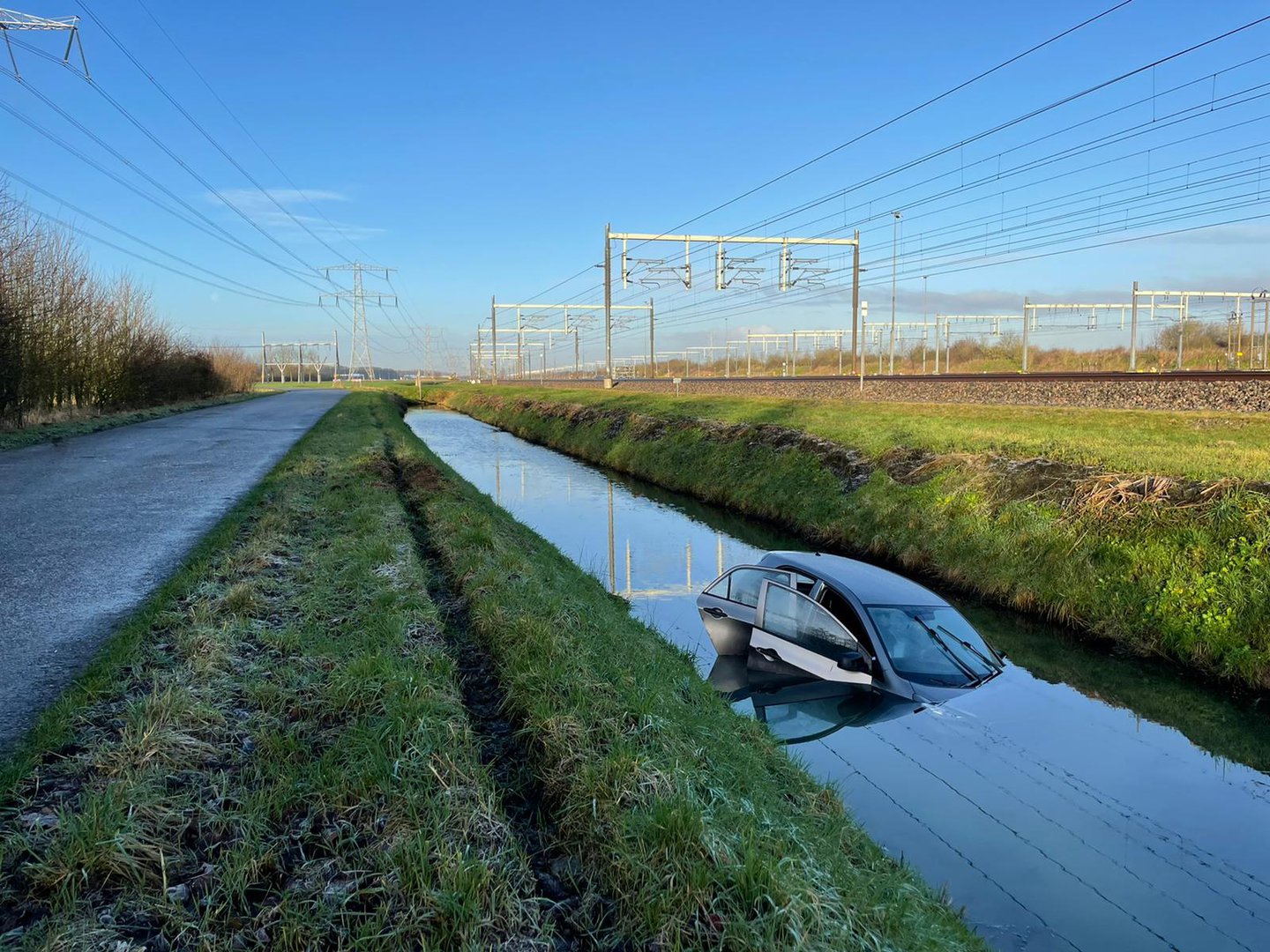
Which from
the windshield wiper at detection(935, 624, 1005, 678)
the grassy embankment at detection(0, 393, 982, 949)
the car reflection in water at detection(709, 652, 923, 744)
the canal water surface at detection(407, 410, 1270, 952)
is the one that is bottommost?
the canal water surface at detection(407, 410, 1270, 952)

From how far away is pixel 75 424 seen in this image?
1156 inches

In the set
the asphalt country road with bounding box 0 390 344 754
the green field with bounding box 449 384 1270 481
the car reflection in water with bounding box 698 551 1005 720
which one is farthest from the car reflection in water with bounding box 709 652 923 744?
the green field with bounding box 449 384 1270 481

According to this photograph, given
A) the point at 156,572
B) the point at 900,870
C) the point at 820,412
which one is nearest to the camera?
Result: the point at 900,870

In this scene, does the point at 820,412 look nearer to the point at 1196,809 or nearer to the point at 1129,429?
the point at 1129,429

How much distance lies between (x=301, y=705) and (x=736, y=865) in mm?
2929

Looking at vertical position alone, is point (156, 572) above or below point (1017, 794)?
above

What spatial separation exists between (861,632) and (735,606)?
6.50 feet

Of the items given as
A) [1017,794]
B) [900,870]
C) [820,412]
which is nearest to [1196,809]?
[1017,794]

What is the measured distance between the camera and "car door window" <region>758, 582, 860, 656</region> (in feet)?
28.2

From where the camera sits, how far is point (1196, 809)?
6.53 m

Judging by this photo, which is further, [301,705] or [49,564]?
[49,564]

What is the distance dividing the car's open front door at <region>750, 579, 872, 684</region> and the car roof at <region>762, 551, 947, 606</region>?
1.04 feet

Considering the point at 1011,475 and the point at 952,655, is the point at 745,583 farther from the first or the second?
the point at 1011,475

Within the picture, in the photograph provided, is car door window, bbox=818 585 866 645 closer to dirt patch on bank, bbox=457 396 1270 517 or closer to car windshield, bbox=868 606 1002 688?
car windshield, bbox=868 606 1002 688
